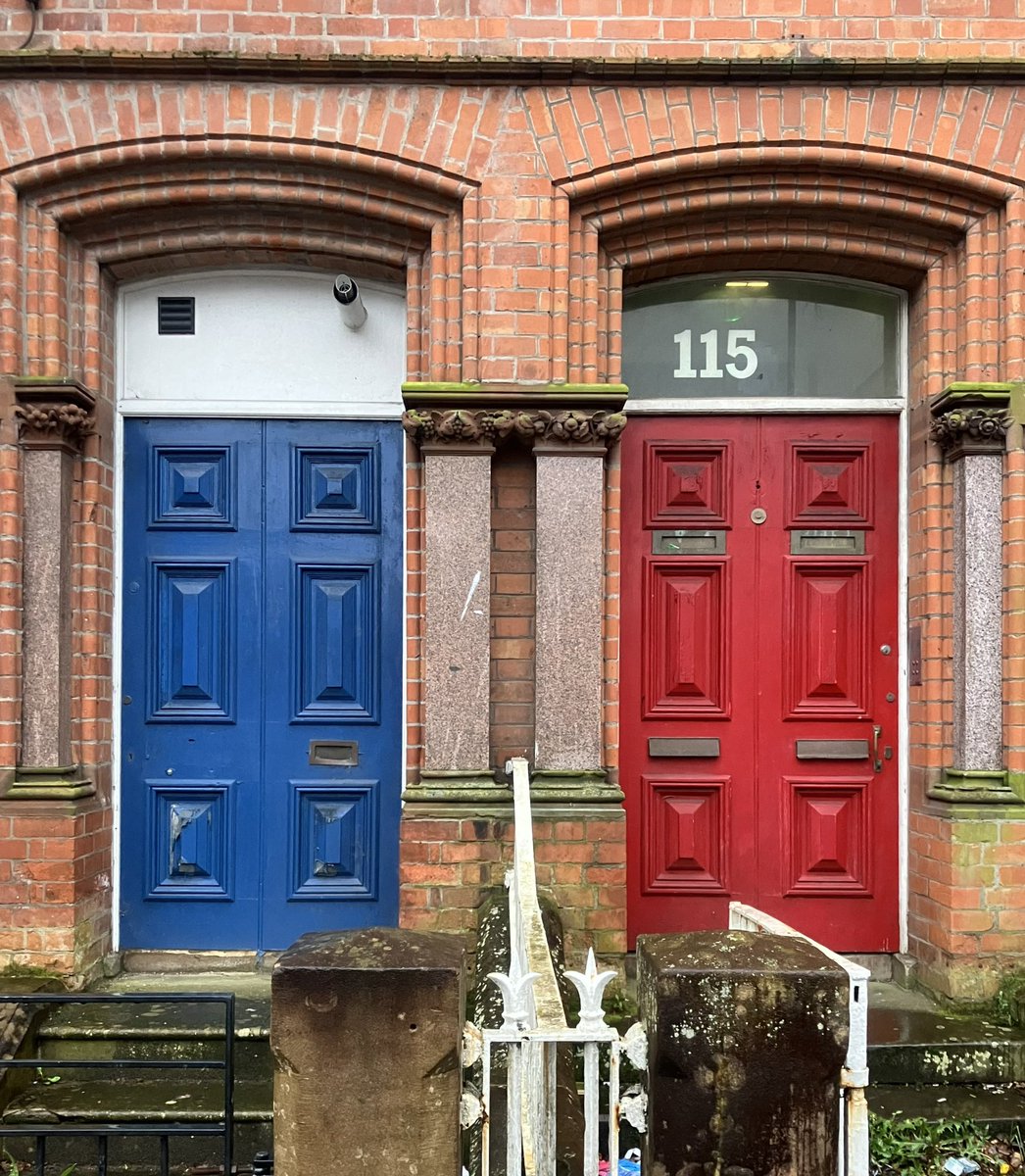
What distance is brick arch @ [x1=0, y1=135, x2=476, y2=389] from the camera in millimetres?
4562

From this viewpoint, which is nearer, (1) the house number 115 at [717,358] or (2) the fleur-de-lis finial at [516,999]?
(2) the fleur-de-lis finial at [516,999]

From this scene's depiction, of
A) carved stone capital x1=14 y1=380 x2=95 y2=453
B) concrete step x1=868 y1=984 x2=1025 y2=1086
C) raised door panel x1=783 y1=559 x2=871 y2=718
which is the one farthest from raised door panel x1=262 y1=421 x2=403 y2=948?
concrete step x1=868 y1=984 x2=1025 y2=1086

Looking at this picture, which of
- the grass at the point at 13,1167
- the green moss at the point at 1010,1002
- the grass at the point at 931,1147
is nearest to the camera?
the grass at the point at 13,1167

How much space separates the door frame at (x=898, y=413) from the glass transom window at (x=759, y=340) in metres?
0.05

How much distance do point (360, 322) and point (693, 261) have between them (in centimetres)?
182

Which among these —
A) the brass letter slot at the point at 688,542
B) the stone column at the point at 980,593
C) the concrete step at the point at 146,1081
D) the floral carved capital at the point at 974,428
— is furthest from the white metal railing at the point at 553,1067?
the floral carved capital at the point at 974,428

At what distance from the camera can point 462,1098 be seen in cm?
231

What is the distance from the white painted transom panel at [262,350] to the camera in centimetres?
503

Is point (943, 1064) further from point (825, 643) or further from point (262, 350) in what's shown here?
point (262, 350)

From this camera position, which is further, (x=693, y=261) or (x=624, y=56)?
(x=693, y=261)

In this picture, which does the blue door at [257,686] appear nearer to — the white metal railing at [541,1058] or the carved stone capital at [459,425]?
the carved stone capital at [459,425]

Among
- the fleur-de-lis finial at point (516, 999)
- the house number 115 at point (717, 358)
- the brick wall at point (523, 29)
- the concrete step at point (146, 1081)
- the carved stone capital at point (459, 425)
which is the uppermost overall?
the brick wall at point (523, 29)

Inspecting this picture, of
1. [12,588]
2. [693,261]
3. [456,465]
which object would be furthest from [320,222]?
[12,588]

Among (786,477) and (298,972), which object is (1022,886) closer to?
(786,477)
